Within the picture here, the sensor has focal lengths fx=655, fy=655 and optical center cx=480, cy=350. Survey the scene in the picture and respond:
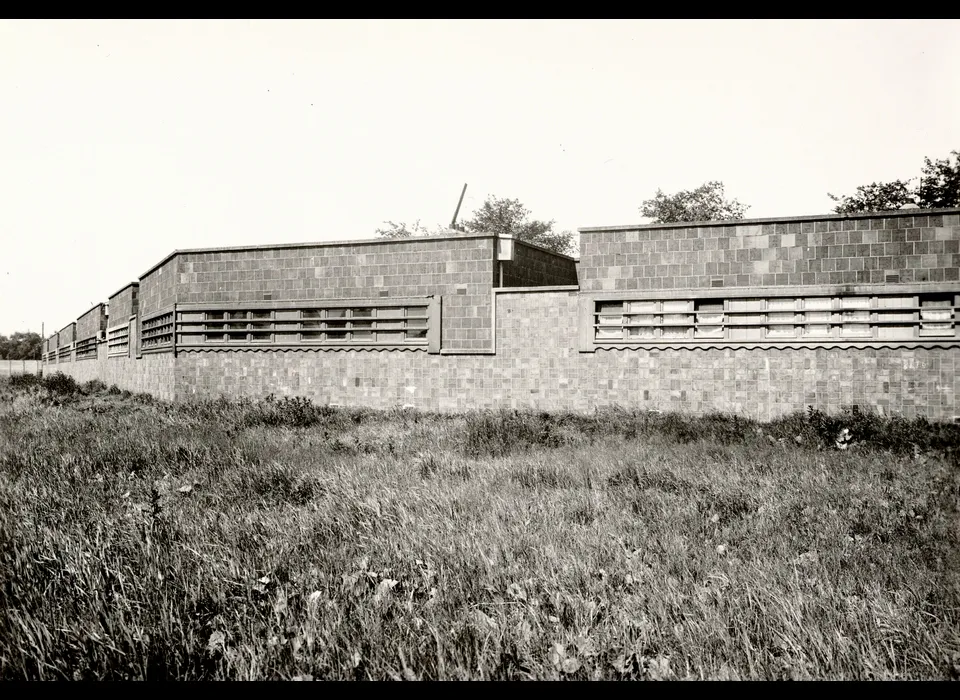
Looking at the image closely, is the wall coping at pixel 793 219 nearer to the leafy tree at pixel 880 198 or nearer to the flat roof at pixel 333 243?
the flat roof at pixel 333 243

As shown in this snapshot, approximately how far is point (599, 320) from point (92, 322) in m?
25.9

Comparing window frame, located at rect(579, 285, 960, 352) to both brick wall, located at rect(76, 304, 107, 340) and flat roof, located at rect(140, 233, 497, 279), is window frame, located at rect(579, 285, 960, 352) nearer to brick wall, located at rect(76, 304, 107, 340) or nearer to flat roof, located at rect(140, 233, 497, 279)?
flat roof, located at rect(140, 233, 497, 279)

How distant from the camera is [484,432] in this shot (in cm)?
907

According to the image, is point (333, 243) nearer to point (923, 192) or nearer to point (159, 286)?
point (159, 286)

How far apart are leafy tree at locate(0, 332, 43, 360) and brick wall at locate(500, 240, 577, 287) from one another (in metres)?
99.1

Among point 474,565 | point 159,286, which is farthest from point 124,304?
point 474,565

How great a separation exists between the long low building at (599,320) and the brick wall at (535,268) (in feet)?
0.23

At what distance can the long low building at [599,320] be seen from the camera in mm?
11727

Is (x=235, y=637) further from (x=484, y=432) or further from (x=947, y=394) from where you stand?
(x=947, y=394)

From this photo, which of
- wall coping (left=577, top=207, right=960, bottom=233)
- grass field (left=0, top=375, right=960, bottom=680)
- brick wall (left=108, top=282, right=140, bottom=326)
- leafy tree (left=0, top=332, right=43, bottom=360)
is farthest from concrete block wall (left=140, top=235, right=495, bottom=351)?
→ leafy tree (left=0, top=332, right=43, bottom=360)

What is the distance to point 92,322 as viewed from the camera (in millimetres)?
29828

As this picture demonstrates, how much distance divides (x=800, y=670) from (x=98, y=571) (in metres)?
3.36

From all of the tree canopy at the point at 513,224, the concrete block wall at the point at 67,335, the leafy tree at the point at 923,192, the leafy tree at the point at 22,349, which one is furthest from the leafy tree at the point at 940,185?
the leafy tree at the point at 22,349

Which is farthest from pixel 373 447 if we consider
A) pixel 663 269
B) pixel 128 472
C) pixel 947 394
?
pixel 947 394
